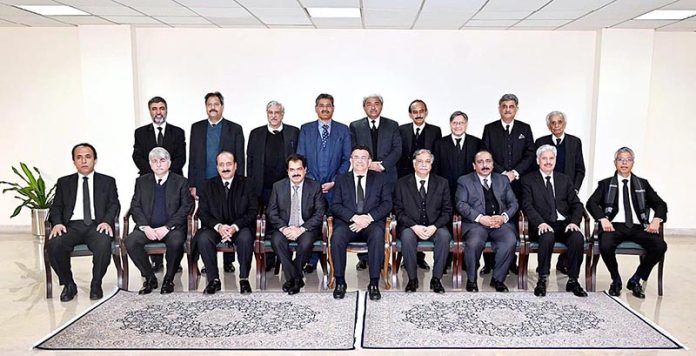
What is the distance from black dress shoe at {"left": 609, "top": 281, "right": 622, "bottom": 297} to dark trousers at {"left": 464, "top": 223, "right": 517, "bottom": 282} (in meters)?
0.93

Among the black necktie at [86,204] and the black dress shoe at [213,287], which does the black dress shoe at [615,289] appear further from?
the black necktie at [86,204]

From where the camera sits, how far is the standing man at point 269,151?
568 centimetres

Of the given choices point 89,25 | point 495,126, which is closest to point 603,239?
point 495,126

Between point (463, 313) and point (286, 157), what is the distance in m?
2.33

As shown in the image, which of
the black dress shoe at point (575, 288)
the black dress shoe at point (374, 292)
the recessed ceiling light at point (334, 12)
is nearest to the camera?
the black dress shoe at point (374, 292)

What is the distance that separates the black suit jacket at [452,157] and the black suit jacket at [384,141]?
16.2 inches

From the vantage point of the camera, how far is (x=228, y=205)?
523cm

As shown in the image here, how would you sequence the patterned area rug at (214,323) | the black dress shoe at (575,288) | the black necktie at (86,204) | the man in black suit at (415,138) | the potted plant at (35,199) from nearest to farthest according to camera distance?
the patterned area rug at (214,323)
the black dress shoe at (575,288)
the black necktie at (86,204)
the man in black suit at (415,138)
the potted plant at (35,199)

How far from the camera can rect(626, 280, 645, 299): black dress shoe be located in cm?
502

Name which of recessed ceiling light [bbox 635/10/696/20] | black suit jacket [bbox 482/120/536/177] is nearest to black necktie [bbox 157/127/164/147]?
black suit jacket [bbox 482/120/536/177]

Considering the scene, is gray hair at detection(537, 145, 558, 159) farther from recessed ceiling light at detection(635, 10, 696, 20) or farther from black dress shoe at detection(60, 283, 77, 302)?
black dress shoe at detection(60, 283, 77, 302)

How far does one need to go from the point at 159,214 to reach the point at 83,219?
68 centimetres

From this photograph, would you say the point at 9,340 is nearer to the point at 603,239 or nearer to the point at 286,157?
the point at 286,157

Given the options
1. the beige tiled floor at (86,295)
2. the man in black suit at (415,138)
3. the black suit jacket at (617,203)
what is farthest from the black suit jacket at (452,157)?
the black suit jacket at (617,203)
